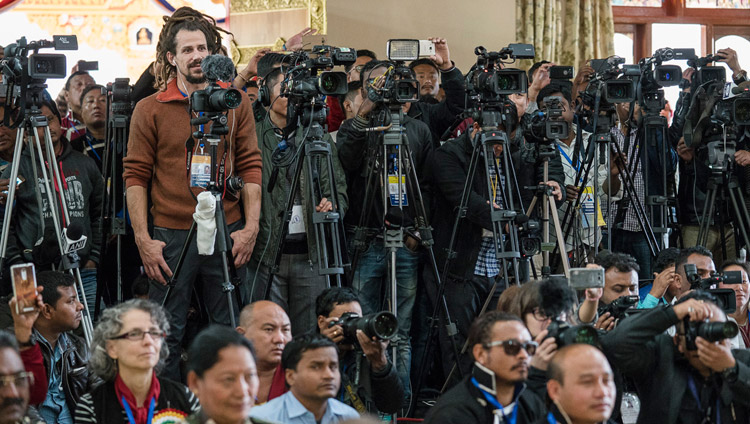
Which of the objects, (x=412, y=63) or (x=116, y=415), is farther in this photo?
(x=412, y=63)

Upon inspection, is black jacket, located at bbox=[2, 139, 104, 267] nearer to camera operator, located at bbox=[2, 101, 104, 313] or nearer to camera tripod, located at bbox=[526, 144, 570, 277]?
camera operator, located at bbox=[2, 101, 104, 313]

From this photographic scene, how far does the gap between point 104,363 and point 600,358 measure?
1485 mm

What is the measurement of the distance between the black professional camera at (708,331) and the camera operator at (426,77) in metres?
2.50

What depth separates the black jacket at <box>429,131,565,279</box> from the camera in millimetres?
4809

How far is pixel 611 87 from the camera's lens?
201 inches

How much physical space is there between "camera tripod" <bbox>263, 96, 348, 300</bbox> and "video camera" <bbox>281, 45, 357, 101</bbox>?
57 millimetres

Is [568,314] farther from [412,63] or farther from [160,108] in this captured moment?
[412,63]

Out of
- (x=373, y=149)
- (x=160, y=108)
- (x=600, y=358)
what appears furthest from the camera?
(x=373, y=149)

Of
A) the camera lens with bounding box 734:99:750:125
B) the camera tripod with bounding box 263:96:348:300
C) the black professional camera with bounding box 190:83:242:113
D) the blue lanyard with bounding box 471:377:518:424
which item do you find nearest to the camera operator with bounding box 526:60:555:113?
the camera lens with bounding box 734:99:750:125

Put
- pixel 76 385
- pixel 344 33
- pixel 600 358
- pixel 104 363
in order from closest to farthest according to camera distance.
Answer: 1. pixel 600 358
2. pixel 104 363
3. pixel 76 385
4. pixel 344 33

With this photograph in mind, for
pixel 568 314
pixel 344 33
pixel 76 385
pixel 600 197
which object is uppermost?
pixel 344 33

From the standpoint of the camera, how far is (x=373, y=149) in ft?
15.4

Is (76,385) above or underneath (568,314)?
underneath

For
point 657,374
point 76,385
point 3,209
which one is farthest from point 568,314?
point 3,209
